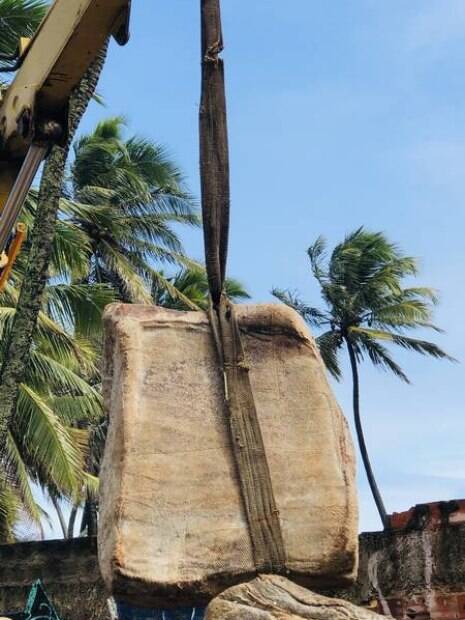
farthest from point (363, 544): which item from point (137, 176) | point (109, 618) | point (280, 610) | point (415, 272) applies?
point (415, 272)

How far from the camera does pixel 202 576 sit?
3391 mm

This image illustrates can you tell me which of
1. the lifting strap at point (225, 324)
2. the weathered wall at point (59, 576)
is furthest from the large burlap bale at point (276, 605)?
the weathered wall at point (59, 576)

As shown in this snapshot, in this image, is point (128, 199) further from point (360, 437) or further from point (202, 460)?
point (202, 460)

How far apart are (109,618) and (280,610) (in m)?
4.87

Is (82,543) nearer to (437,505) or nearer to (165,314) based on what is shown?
(437,505)

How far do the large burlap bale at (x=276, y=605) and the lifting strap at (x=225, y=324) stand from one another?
249 mm

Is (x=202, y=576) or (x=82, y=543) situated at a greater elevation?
(x=82, y=543)

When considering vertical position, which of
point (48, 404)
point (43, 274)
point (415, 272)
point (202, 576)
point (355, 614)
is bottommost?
point (355, 614)

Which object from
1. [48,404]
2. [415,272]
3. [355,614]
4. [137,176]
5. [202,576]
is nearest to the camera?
[355,614]

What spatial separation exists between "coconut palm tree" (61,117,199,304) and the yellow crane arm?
11.7m

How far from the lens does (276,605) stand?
3.08 meters

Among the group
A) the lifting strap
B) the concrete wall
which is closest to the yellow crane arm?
the lifting strap

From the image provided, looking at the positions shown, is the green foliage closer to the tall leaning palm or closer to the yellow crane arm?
the tall leaning palm

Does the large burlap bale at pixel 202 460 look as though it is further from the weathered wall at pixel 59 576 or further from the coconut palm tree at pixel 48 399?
the coconut palm tree at pixel 48 399
